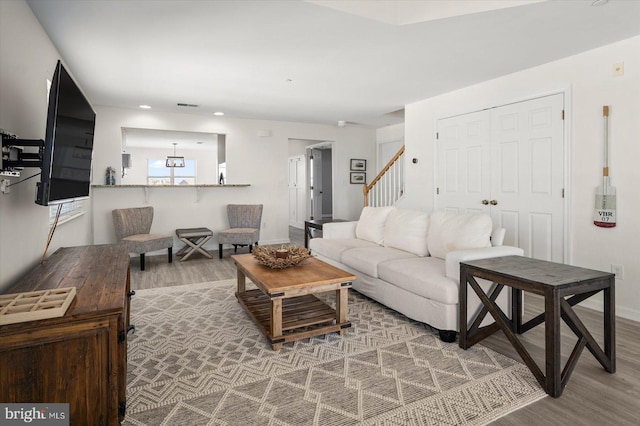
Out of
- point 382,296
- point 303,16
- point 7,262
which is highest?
point 303,16

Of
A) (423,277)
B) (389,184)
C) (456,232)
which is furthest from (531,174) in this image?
(389,184)

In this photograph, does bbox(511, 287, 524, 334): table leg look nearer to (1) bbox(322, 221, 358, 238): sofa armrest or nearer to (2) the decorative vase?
(1) bbox(322, 221, 358, 238): sofa armrest

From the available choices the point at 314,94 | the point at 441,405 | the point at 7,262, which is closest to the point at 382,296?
the point at 441,405

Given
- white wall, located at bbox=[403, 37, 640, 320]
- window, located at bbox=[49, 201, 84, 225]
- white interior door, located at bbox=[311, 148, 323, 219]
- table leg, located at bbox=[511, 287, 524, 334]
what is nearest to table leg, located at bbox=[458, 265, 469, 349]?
table leg, located at bbox=[511, 287, 524, 334]

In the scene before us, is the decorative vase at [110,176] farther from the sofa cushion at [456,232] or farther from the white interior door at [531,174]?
the white interior door at [531,174]

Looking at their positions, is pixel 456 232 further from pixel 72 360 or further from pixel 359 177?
pixel 359 177

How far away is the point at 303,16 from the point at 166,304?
279cm

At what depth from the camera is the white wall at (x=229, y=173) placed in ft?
18.4

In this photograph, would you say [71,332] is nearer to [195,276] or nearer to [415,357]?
[415,357]

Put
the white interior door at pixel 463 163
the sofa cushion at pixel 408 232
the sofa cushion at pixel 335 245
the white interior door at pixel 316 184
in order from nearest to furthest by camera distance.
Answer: the sofa cushion at pixel 408 232 < the sofa cushion at pixel 335 245 < the white interior door at pixel 463 163 < the white interior door at pixel 316 184

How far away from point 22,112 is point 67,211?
1.85 meters

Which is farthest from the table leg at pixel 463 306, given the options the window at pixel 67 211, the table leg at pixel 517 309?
the window at pixel 67 211

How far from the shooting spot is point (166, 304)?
134 inches

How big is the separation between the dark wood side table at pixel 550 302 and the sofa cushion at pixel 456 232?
0.39m
